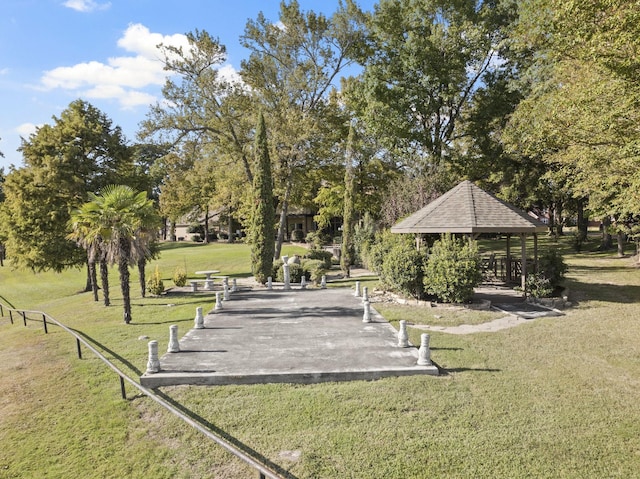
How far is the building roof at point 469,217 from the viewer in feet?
49.9

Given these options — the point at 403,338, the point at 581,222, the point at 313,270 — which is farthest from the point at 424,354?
the point at 581,222

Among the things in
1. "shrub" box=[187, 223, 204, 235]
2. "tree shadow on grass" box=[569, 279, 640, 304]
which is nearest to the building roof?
"tree shadow on grass" box=[569, 279, 640, 304]

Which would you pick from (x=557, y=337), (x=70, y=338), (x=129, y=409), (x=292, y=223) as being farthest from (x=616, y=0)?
(x=292, y=223)

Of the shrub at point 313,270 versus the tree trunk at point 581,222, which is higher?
the tree trunk at point 581,222

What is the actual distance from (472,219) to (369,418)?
36.4 ft

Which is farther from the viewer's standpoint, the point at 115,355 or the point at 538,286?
the point at 538,286

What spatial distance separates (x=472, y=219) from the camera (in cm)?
1544

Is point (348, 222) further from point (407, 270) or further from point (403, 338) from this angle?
point (403, 338)

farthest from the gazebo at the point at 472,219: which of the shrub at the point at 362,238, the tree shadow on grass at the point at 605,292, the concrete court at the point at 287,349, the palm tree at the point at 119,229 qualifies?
the palm tree at the point at 119,229

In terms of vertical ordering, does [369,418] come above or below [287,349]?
below

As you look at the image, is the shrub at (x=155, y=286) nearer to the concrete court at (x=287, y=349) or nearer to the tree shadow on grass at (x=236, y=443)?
the concrete court at (x=287, y=349)

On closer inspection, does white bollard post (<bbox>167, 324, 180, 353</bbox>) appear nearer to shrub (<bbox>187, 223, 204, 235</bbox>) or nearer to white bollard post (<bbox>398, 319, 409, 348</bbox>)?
white bollard post (<bbox>398, 319, 409, 348</bbox>)

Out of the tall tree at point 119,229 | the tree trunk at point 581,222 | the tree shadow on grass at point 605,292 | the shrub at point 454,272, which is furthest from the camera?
the tree trunk at point 581,222

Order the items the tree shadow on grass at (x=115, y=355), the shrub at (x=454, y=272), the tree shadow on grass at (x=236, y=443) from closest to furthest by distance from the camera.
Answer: the tree shadow on grass at (x=236, y=443)
the tree shadow on grass at (x=115, y=355)
the shrub at (x=454, y=272)
